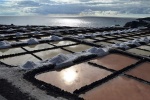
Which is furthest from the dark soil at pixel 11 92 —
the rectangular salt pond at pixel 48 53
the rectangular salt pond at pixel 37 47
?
the rectangular salt pond at pixel 37 47

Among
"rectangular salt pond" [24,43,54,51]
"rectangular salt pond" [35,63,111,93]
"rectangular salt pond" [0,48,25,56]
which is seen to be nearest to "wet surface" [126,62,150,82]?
"rectangular salt pond" [35,63,111,93]

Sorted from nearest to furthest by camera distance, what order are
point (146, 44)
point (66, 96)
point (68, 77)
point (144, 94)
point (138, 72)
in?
point (66, 96) → point (144, 94) → point (68, 77) → point (138, 72) → point (146, 44)

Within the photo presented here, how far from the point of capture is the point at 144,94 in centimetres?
304

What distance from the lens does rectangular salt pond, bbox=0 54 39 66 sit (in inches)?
162

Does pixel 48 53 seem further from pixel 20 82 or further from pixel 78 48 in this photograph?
pixel 20 82

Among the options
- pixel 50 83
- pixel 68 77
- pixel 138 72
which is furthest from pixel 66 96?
pixel 138 72

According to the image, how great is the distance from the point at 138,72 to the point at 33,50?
2434 mm

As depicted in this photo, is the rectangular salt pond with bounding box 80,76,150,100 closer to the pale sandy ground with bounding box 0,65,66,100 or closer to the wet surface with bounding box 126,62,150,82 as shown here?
the wet surface with bounding box 126,62,150,82

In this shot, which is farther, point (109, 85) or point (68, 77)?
point (68, 77)

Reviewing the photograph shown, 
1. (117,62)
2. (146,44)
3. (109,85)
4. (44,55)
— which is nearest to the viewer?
(109,85)

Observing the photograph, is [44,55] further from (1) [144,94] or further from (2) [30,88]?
(1) [144,94]

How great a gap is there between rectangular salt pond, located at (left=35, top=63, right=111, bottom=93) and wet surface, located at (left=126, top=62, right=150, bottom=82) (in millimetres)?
497

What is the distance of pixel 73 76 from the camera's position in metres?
3.53

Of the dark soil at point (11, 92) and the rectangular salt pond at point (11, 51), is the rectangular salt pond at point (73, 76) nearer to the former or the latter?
the dark soil at point (11, 92)
